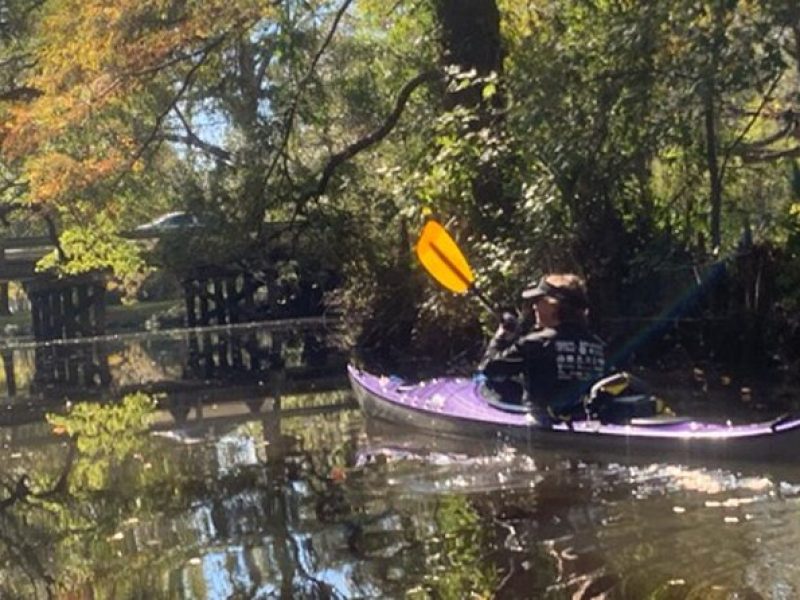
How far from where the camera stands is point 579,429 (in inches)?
328

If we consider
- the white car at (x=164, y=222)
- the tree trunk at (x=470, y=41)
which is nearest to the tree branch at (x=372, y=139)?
the tree trunk at (x=470, y=41)

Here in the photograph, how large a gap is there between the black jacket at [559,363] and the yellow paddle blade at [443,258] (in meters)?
2.55

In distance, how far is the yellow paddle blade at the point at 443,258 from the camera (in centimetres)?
1120

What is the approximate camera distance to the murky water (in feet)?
18.5

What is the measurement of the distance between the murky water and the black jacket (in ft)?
1.49

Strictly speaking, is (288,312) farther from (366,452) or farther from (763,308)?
(366,452)

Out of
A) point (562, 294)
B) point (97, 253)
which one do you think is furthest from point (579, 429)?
point (97, 253)

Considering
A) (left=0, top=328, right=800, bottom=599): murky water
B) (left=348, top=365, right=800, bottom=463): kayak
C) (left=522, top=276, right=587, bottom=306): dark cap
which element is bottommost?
(left=0, top=328, right=800, bottom=599): murky water

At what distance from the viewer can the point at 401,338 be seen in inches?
653

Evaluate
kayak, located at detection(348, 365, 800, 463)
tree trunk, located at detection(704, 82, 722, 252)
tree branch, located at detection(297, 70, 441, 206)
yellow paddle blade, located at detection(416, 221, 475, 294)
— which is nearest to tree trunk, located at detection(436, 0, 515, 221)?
tree branch, located at detection(297, 70, 441, 206)

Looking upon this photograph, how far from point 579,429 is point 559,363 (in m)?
0.50

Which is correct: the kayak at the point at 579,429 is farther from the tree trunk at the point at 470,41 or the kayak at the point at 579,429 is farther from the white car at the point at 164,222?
the white car at the point at 164,222

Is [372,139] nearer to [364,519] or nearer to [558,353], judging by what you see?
[558,353]

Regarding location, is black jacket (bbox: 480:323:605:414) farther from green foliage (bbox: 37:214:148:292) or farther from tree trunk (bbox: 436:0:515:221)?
green foliage (bbox: 37:214:148:292)
